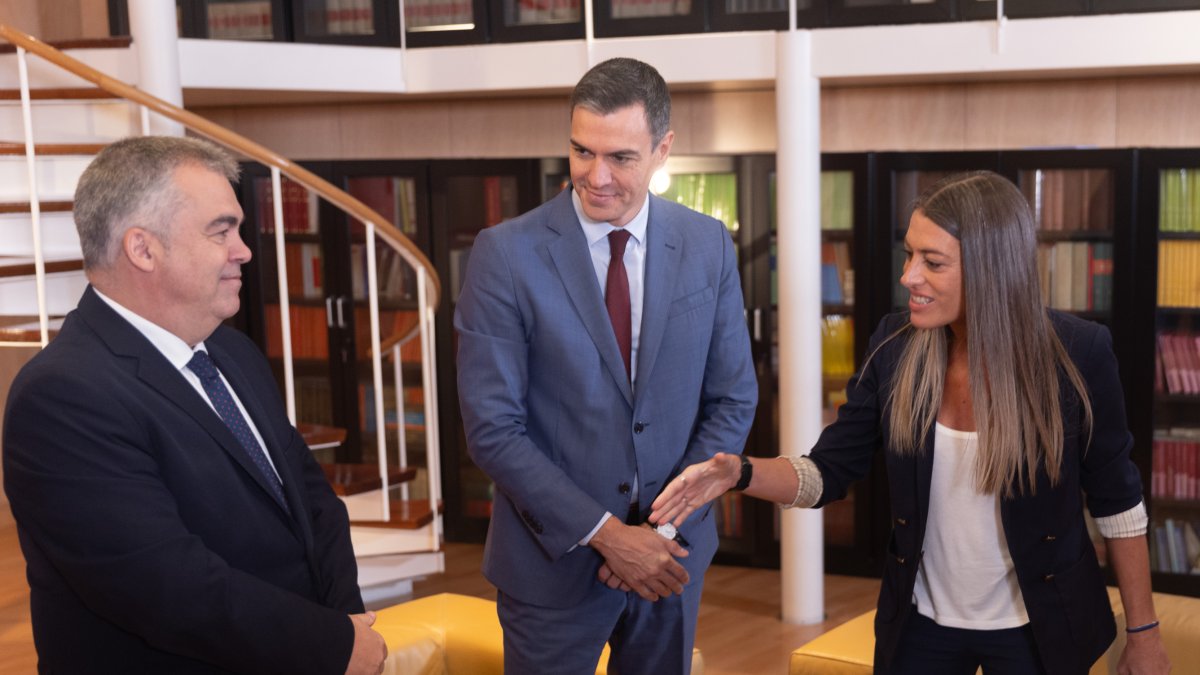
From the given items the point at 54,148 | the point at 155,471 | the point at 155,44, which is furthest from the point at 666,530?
the point at 155,44

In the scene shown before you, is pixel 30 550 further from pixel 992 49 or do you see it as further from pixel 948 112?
pixel 948 112

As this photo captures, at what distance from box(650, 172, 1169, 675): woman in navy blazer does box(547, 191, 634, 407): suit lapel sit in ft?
0.82

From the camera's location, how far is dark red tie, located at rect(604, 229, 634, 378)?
246cm

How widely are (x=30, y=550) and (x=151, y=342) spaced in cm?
38

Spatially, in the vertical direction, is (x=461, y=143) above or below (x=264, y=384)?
above

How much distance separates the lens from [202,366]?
2.08m

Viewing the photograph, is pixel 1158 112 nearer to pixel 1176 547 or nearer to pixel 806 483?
pixel 1176 547

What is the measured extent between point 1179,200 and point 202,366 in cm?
459

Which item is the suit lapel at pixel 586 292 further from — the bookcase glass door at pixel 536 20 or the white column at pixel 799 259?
the bookcase glass door at pixel 536 20

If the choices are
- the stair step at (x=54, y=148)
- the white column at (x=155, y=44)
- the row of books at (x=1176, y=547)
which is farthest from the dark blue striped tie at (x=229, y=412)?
the row of books at (x=1176, y=547)

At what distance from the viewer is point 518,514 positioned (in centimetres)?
246

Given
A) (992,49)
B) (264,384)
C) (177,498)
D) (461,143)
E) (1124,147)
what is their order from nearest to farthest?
(177,498) → (264,384) → (992,49) → (1124,147) → (461,143)

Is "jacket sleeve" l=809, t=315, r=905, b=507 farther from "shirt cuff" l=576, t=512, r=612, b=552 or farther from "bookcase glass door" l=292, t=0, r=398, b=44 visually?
"bookcase glass door" l=292, t=0, r=398, b=44

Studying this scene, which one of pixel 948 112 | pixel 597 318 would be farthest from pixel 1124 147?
pixel 597 318
